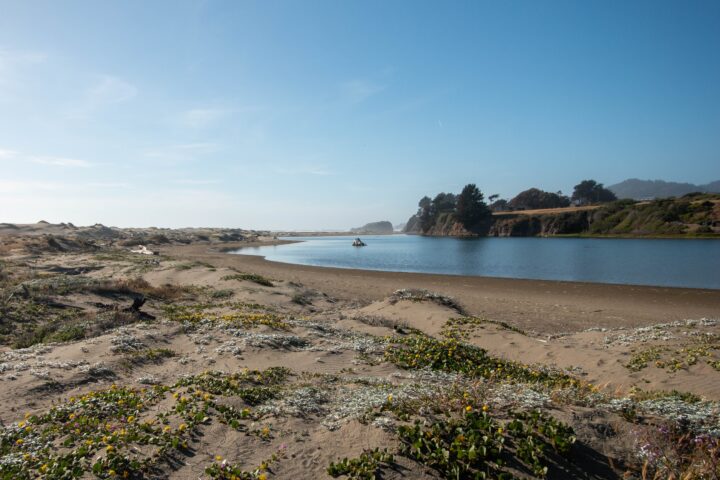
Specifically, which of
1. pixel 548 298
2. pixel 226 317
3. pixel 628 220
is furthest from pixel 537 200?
pixel 226 317

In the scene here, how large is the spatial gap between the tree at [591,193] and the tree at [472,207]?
72.5 meters

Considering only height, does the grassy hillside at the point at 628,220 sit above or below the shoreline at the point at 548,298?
above

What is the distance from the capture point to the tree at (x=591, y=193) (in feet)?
613

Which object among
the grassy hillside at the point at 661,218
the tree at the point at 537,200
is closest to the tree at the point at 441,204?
the tree at the point at 537,200

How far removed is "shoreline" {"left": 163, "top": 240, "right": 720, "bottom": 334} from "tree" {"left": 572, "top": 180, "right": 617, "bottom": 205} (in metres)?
181

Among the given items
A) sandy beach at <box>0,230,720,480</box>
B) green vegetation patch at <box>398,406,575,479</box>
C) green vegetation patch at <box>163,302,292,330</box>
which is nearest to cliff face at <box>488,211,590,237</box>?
sandy beach at <box>0,230,720,480</box>

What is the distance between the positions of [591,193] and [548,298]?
19042cm

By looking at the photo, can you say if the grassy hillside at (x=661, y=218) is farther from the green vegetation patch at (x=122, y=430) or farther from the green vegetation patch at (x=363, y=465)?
the green vegetation patch at (x=122, y=430)

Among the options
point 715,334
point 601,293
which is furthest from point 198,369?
point 601,293

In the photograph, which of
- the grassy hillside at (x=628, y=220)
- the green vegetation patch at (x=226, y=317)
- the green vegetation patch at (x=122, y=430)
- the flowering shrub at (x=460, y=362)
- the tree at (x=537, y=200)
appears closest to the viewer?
the green vegetation patch at (x=122, y=430)

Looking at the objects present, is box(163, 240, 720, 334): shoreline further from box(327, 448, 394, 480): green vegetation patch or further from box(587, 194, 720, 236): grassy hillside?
box(587, 194, 720, 236): grassy hillside

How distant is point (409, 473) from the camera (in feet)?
16.8

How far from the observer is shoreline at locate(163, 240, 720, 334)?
21156mm

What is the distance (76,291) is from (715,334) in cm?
2768
